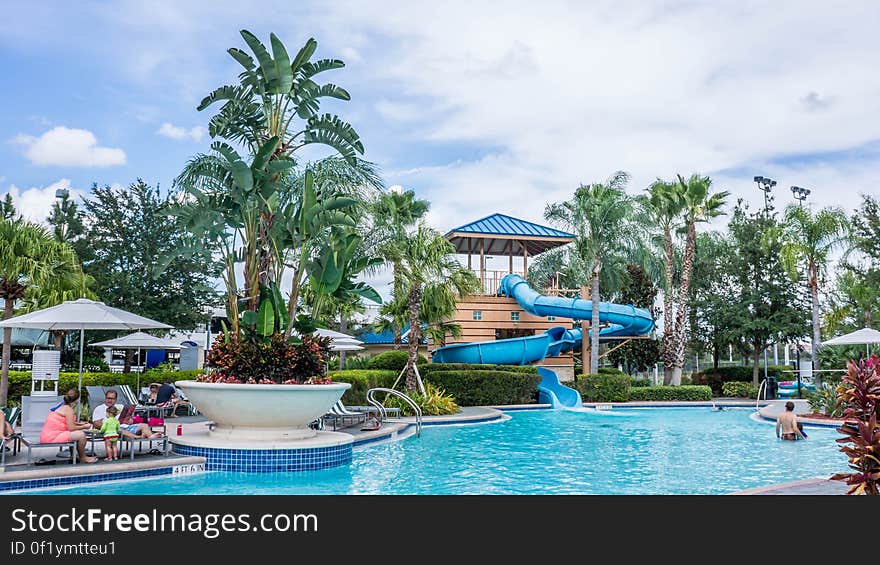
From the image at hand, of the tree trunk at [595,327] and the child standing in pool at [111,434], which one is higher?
the tree trunk at [595,327]

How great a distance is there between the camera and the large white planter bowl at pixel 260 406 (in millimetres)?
10594

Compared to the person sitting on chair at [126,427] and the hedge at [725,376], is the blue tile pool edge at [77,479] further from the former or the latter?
the hedge at [725,376]

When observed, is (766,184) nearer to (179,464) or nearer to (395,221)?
(395,221)

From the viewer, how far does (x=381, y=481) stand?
31.7ft

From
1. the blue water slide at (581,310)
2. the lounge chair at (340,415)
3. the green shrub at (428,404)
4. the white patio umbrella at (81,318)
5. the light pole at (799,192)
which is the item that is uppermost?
the light pole at (799,192)

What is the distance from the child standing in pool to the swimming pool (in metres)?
0.76

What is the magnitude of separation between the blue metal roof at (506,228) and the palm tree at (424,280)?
7.96 m

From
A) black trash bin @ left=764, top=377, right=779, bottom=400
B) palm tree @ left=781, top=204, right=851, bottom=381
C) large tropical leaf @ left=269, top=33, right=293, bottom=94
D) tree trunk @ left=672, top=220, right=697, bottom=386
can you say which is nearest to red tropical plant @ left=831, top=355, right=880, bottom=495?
large tropical leaf @ left=269, top=33, right=293, bottom=94

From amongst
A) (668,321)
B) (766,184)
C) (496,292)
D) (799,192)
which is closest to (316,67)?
(496,292)

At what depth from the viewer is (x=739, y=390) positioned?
30.8m

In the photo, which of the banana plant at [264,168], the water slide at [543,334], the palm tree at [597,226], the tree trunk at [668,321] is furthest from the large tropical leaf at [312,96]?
the tree trunk at [668,321]

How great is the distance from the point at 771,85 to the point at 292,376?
47.9 feet

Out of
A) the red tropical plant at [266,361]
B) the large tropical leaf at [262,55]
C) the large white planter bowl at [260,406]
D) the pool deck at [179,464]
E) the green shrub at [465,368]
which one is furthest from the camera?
the green shrub at [465,368]
